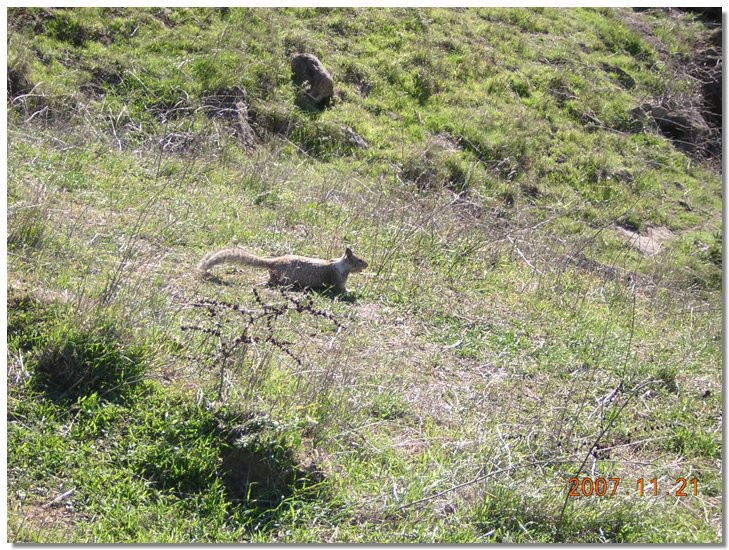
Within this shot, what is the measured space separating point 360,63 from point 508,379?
11.4m

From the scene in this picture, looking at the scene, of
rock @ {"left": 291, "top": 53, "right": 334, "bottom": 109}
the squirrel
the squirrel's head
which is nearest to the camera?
the squirrel

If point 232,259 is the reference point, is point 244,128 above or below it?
below

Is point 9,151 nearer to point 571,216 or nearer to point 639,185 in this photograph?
point 571,216

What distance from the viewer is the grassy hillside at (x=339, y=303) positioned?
4.57 m

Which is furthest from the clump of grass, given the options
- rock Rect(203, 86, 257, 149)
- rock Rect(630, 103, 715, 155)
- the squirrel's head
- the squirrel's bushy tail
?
rock Rect(630, 103, 715, 155)

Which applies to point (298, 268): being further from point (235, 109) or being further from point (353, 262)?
point (235, 109)

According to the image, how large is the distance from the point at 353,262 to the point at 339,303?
514 millimetres

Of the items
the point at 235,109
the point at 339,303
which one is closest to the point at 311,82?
the point at 235,109

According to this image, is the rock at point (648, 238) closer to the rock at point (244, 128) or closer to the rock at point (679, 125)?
the rock at point (679, 125)

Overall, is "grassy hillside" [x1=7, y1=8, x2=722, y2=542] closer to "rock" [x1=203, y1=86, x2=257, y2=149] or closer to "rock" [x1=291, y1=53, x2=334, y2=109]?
"rock" [x1=203, y1=86, x2=257, y2=149]

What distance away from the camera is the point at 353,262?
7746 millimetres

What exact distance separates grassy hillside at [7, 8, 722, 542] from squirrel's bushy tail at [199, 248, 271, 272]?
0.16 metres

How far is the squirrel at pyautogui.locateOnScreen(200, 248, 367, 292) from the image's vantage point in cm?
735

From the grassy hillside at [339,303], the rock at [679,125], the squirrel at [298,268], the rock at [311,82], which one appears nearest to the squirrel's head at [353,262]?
the squirrel at [298,268]
